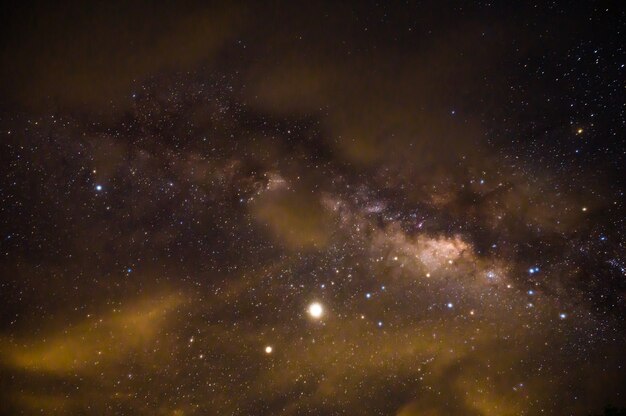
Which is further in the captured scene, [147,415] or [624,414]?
[147,415]

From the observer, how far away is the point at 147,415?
37.0ft

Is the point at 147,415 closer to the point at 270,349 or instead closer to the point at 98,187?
the point at 270,349

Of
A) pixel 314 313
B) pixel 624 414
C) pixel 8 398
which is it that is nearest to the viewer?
pixel 624 414

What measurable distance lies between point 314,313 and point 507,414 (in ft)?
33.7

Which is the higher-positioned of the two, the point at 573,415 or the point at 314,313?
the point at 314,313

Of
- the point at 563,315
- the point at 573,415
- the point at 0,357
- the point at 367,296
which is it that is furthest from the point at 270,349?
the point at 573,415

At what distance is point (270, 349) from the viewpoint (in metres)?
10.0

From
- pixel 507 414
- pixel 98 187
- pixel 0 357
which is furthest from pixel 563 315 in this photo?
pixel 0 357

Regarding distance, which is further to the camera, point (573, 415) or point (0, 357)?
point (573, 415)

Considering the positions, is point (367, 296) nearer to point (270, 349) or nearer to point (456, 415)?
point (270, 349)

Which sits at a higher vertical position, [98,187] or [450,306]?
[98,187]

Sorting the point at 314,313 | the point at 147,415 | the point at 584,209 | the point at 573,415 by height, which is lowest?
the point at 573,415

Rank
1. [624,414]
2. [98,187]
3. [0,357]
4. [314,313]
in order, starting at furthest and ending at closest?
[0,357] < [314,313] < [624,414] < [98,187]

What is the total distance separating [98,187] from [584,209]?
12379 millimetres
